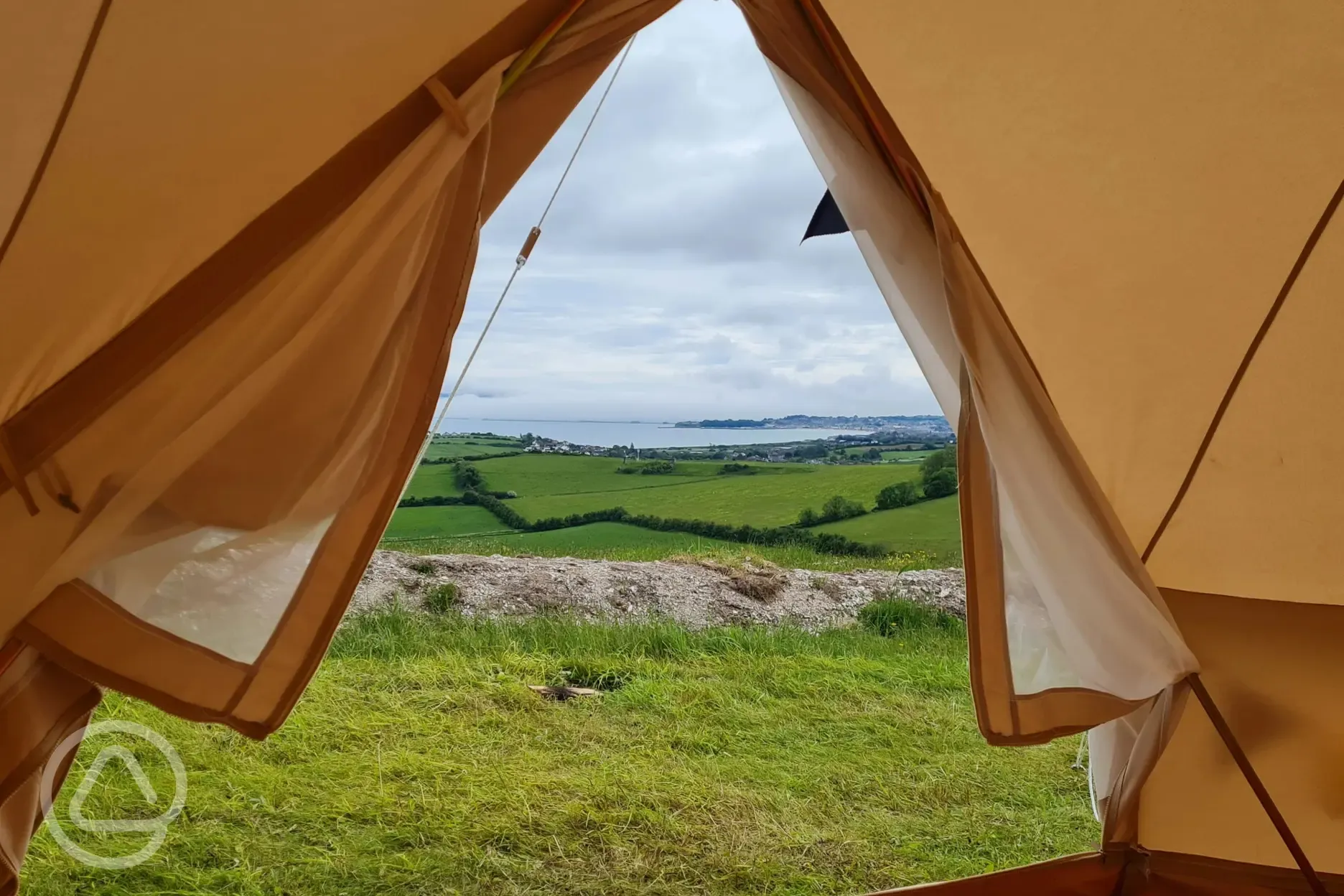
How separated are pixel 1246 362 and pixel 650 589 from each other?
2.22m

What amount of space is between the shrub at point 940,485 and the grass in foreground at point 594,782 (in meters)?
0.81

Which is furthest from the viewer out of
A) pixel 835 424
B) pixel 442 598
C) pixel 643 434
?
pixel 643 434

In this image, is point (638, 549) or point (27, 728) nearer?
point (27, 728)

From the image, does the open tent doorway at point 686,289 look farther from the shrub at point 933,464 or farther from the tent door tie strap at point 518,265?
the tent door tie strap at point 518,265

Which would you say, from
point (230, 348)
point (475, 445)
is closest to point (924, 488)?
point (475, 445)

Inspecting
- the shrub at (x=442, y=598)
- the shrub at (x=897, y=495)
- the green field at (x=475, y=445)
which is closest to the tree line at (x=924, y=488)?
the shrub at (x=897, y=495)

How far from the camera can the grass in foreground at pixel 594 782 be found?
1.75m

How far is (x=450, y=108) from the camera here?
1.08 meters

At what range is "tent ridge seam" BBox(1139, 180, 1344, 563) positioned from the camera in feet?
3.92

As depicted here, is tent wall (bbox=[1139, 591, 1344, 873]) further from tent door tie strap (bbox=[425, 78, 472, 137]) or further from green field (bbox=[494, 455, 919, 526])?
green field (bbox=[494, 455, 919, 526])

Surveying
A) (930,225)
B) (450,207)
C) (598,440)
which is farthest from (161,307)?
(598,440)

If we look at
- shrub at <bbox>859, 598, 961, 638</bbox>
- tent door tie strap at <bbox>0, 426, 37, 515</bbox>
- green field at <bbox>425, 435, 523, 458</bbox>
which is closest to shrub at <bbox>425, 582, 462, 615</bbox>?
green field at <bbox>425, 435, 523, 458</bbox>

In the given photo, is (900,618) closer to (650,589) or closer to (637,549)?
(650,589)

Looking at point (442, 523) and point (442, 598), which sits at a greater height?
point (442, 523)
